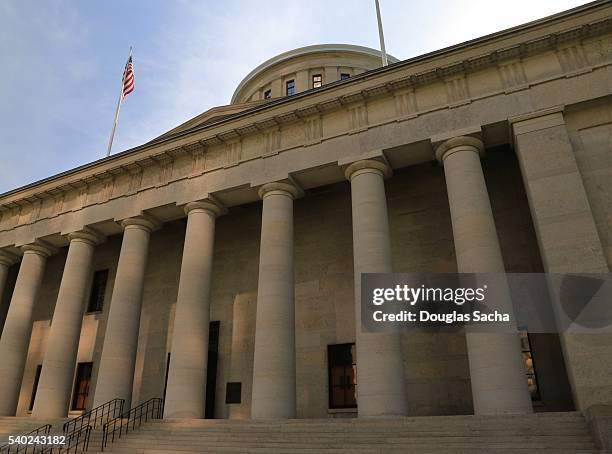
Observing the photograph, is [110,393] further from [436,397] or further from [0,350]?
[436,397]

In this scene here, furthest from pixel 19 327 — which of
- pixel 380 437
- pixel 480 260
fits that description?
pixel 480 260

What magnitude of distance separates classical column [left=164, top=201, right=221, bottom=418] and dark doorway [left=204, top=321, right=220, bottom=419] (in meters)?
3.99

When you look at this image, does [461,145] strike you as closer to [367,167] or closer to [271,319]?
[367,167]

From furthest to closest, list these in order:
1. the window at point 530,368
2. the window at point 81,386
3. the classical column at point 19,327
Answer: the window at point 81,386, the classical column at point 19,327, the window at point 530,368

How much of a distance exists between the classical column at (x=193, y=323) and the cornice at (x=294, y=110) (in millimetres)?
3500

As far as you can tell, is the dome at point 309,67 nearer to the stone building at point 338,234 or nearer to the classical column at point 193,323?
the stone building at point 338,234

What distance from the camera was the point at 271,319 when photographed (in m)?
17.7

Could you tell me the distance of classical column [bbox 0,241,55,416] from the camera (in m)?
23.2

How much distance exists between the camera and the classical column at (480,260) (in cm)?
1373

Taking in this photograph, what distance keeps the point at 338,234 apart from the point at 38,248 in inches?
657

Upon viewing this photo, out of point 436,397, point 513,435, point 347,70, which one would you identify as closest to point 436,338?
point 436,397

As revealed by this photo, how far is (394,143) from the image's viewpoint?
18.5 meters

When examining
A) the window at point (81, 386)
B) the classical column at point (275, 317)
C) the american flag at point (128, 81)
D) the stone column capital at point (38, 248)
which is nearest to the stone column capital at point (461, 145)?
the classical column at point (275, 317)

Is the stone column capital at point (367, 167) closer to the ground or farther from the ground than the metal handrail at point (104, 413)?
farther from the ground
